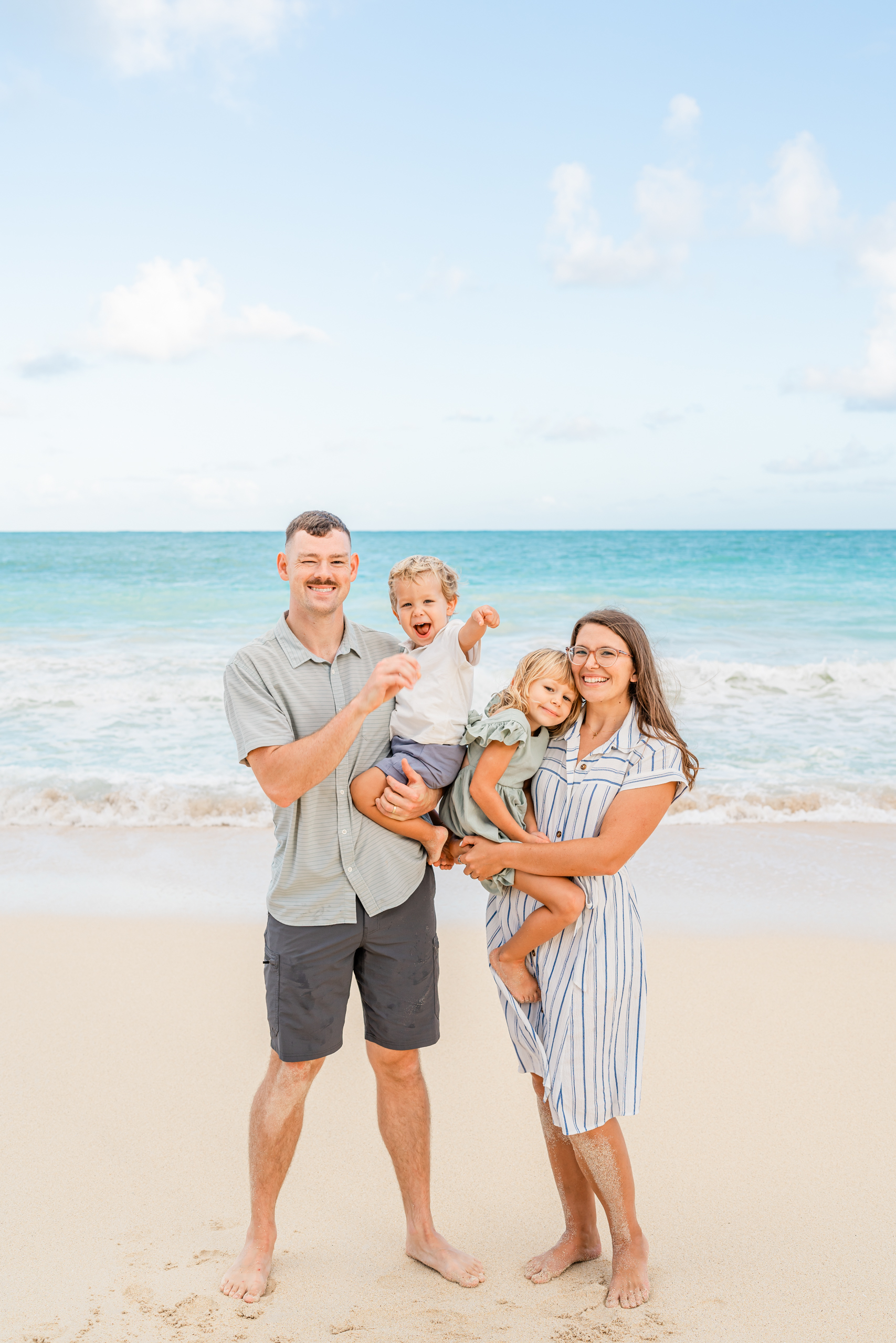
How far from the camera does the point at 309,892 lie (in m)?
2.76

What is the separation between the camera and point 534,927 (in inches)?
104

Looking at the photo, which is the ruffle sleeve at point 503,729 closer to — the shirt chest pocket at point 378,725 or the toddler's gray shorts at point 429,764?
the toddler's gray shorts at point 429,764

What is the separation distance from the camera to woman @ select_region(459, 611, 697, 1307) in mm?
Result: 2564

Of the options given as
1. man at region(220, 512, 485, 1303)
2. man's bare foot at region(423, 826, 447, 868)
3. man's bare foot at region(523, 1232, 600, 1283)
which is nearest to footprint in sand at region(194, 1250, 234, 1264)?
man at region(220, 512, 485, 1303)

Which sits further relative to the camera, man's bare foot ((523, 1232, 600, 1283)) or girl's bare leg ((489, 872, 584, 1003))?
man's bare foot ((523, 1232, 600, 1283))

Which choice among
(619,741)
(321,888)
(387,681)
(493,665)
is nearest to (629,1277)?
(321,888)

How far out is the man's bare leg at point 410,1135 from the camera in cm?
293

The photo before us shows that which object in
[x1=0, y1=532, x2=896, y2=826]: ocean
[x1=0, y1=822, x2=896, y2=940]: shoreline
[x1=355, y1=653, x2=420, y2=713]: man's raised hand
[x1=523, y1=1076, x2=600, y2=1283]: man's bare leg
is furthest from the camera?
[x1=0, y1=532, x2=896, y2=826]: ocean

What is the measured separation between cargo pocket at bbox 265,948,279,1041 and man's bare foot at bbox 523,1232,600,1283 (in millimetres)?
1055

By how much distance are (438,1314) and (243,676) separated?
192 cm

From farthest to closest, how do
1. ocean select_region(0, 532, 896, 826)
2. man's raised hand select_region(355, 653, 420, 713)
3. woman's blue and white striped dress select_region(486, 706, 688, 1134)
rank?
ocean select_region(0, 532, 896, 826), woman's blue and white striped dress select_region(486, 706, 688, 1134), man's raised hand select_region(355, 653, 420, 713)

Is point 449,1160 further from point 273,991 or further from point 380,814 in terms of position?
point 380,814

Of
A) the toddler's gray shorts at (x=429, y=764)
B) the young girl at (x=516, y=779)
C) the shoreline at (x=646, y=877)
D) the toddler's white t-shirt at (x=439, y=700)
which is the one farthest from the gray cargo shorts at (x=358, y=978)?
the shoreline at (x=646, y=877)

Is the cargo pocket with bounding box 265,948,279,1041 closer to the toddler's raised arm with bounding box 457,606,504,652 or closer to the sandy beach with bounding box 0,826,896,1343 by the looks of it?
the sandy beach with bounding box 0,826,896,1343
